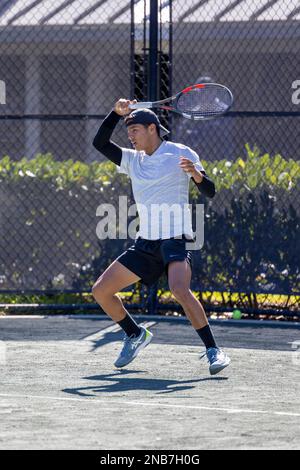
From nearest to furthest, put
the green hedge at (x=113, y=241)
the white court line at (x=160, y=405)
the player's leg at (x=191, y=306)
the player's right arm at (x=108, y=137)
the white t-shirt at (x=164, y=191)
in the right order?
the white court line at (x=160, y=405)
the player's leg at (x=191, y=306)
the white t-shirt at (x=164, y=191)
the player's right arm at (x=108, y=137)
the green hedge at (x=113, y=241)

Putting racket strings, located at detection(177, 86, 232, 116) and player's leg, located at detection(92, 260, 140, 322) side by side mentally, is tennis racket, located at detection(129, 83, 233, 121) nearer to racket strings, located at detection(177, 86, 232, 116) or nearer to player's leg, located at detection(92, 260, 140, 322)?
racket strings, located at detection(177, 86, 232, 116)

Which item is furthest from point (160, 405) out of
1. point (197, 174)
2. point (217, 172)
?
point (217, 172)

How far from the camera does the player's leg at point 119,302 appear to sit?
8781 millimetres

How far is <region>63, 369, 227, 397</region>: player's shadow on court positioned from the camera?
309 inches

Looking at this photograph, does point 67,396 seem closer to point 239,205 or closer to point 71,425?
point 71,425

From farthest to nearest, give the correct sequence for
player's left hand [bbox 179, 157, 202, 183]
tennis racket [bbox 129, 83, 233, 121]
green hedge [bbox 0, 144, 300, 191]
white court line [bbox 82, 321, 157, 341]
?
green hedge [bbox 0, 144, 300, 191], white court line [bbox 82, 321, 157, 341], tennis racket [bbox 129, 83, 233, 121], player's left hand [bbox 179, 157, 202, 183]

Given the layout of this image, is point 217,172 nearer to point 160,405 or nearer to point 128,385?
point 128,385

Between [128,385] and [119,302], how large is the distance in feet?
3.06

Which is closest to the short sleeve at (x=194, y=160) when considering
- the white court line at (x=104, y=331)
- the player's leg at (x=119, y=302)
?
the player's leg at (x=119, y=302)

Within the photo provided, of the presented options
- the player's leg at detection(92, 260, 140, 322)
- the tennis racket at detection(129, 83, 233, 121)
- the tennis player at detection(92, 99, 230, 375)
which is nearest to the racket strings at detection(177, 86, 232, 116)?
the tennis racket at detection(129, 83, 233, 121)

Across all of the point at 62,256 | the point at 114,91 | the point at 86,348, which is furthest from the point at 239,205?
the point at 114,91

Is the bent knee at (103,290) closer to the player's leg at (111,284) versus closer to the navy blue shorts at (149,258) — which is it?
the player's leg at (111,284)

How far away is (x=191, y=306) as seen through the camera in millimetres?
8500

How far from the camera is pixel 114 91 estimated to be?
1988 cm
